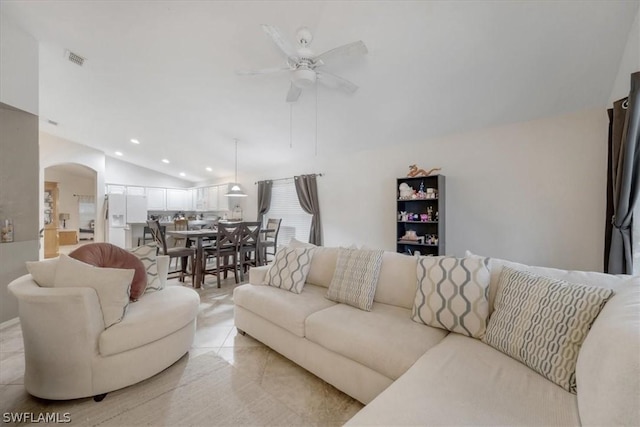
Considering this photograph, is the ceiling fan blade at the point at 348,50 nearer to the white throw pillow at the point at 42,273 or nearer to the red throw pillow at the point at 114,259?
the red throw pillow at the point at 114,259

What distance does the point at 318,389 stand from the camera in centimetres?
175

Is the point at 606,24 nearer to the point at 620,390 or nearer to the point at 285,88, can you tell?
the point at 620,390

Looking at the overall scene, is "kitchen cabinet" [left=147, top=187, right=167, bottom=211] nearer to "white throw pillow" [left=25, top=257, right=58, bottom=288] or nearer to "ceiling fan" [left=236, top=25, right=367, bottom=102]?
"white throw pillow" [left=25, top=257, right=58, bottom=288]

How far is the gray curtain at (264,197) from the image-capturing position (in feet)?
20.6

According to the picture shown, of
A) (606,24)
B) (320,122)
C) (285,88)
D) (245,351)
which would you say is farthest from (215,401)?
(606,24)

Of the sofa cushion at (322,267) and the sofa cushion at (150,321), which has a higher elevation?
the sofa cushion at (322,267)

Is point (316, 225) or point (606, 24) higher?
point (606, 24)

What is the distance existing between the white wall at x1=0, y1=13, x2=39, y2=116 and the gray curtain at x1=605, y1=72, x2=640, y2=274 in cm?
540

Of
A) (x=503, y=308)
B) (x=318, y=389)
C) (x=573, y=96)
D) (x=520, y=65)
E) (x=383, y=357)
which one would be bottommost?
(x=318, y=389)

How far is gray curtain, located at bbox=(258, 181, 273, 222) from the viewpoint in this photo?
6.28m

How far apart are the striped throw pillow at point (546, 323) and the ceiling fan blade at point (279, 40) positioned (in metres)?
2.20

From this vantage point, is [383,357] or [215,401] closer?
[383,357]

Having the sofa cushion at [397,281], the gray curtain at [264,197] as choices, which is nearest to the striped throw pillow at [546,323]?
the sofa cushion at [397,281]

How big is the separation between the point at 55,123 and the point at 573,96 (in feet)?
27.1
